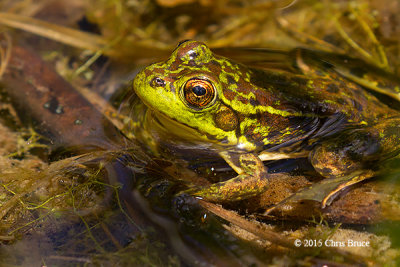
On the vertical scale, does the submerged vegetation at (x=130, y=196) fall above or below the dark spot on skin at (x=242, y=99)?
below

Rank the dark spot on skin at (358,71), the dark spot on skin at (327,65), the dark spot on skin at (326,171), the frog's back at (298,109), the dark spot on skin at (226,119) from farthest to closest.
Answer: the dark spot on skin at (327,65)
the dark spot on skin at (358,71)
the frog's back at (298,109)
the dark spot on skin at (226,119)
the dark spot on skin at (326,171)

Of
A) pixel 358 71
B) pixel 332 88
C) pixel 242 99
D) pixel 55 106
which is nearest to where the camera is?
pixel 242 99

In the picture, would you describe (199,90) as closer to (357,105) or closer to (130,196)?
(130,196)

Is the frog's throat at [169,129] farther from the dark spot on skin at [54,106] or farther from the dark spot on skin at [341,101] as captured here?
the dark spot on skin at [341,101]

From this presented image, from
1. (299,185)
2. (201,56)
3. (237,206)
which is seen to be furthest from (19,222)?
(299,185)

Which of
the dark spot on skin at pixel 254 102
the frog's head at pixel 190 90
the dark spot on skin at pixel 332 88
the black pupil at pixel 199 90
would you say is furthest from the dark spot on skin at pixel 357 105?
the black pupil at pixel 199 90

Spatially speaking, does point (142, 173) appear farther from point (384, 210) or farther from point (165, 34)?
point (165, 34)

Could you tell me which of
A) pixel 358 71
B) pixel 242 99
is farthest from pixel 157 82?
pixel 358 71
